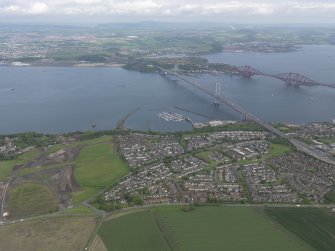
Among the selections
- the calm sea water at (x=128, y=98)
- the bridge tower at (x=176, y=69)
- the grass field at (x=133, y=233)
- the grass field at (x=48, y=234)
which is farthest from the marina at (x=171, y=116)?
the bridge tower at (x=176, y=69)

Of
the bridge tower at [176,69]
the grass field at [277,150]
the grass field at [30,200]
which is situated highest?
the bridge tower at [176,69]

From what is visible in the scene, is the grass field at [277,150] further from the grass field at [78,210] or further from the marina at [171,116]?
the grass field at [78,210]

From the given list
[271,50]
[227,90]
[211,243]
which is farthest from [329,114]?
[271,50]

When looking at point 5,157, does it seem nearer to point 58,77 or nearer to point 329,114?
point 329,114

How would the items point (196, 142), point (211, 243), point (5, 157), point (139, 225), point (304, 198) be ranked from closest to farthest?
point (211, 243), point (139, 225), point (304, 198), point (5, 157), point (196, 142)

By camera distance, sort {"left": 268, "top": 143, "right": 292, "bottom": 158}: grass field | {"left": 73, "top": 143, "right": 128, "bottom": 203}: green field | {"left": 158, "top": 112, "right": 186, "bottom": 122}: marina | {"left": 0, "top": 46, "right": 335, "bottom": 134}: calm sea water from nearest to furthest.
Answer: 1. {"left": 73, "top": 143, "right": 128, "bottom": 203}: green field
2. {"left": 268, "top": 143, "right": 292, "bottom": 158}: grass field
3. {"left": 0, "top": 46, "right": 335, "bottom": 134}: calm sea water
4. {"left": 158, "top": 112, "right": 186, "bottom": 122}: marina

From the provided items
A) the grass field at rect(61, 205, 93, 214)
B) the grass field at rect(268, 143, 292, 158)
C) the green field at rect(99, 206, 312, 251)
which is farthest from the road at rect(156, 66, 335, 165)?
the grass field at rect(61, 205, 93, 214)

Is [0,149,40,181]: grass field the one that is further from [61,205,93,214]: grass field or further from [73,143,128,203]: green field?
[61,205,93,214]: grass field
